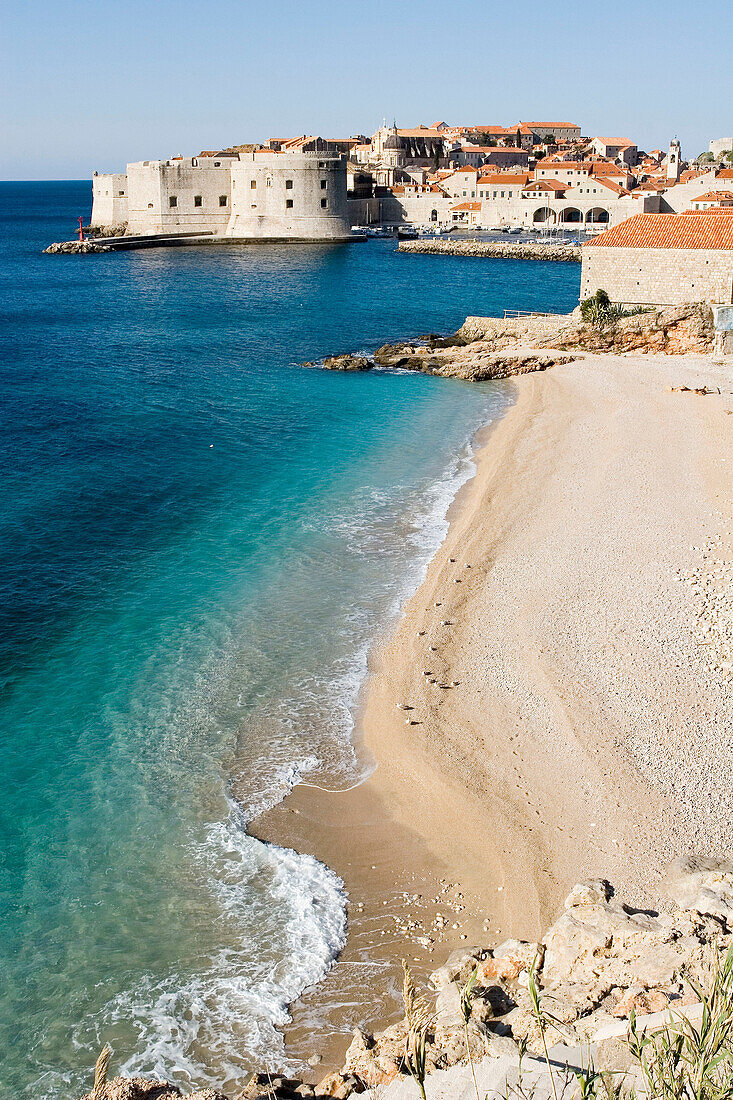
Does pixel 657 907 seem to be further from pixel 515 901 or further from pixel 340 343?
pixel 340 343

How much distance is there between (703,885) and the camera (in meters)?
5.95

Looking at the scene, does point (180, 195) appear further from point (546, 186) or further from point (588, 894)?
point (588, 894)

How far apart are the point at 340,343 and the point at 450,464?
1348 cm

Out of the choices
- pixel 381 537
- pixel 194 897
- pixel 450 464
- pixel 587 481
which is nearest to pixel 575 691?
pixel 194 897

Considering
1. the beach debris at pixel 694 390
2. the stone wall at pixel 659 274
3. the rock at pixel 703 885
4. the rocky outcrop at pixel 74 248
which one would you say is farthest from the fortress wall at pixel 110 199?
the rock at pixel 703 885

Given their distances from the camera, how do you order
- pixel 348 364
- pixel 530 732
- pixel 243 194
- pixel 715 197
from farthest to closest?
pixel 243 194 < pixel 715 197 < pixel 348 364 < pixel 530 732

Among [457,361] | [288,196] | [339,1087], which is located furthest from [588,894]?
[288,196]

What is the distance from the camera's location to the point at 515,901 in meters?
6.75

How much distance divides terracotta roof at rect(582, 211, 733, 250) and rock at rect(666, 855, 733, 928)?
19.5m

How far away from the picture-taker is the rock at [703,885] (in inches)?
216

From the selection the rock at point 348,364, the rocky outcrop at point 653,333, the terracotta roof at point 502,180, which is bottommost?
the rock at point 348,364

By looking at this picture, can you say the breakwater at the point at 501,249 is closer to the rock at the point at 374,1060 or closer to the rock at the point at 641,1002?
the rock at the point at 641,1002

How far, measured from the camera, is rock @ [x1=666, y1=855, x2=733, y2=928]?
5.48 metres

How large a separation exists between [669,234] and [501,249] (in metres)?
36.9
